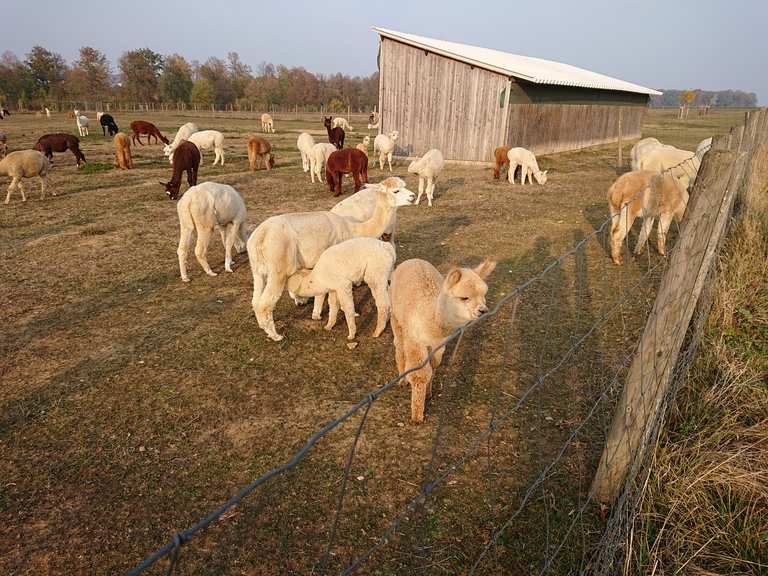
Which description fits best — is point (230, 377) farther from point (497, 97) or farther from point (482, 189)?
point (497, 97)

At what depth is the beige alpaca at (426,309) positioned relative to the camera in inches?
136

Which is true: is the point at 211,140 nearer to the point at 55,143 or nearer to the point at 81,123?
the point at 55,143

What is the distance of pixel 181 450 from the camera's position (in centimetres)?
391

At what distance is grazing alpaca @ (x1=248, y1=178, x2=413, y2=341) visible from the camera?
5590 millimetres

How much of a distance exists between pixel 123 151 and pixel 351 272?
53.9ft

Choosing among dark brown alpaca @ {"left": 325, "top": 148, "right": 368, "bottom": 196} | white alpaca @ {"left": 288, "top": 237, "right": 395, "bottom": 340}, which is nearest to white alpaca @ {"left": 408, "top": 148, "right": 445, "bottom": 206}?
dark brown alpaca @ {"left": 325, "top": 148, "right": 368, "bottom": 196}

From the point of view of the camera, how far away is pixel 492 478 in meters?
3.56

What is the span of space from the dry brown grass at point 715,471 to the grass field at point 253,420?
53cm

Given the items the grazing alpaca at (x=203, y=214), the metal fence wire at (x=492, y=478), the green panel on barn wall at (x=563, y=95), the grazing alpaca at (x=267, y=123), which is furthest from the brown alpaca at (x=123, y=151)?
the grazing alpaca at (x=267, y=123)

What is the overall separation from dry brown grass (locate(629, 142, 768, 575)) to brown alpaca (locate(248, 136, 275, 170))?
660 inches

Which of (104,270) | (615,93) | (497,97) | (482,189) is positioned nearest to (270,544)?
(104,270)

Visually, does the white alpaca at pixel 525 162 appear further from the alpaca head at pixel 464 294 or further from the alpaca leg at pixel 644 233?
the alpaca head at pixel 464 294

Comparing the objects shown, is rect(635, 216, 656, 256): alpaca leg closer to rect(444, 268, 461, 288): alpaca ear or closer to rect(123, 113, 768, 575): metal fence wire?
rect(123, 113, 768, 575): metal fence wire

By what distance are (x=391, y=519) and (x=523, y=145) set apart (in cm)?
2002
